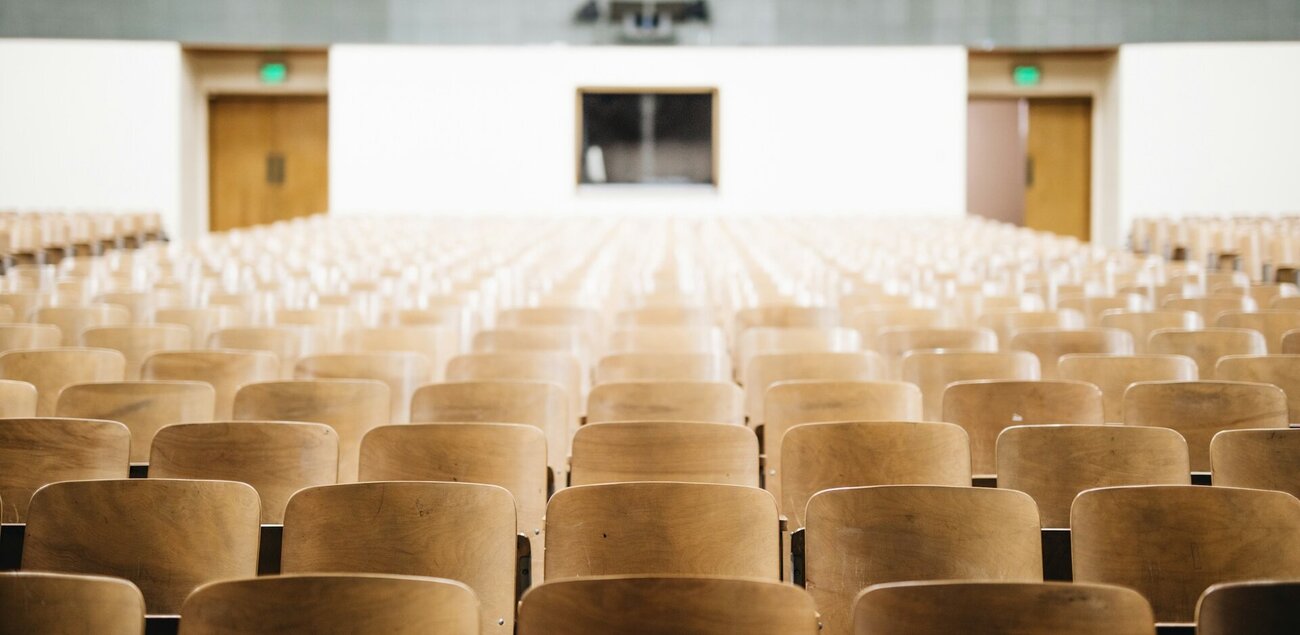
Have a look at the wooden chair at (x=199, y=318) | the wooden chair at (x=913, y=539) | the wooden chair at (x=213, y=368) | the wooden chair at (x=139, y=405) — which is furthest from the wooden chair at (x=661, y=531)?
the wooden chair at (x=199, y=318)

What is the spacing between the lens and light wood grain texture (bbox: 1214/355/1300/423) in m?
3.66

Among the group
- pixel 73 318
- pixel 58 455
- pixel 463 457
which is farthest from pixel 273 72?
pixel 463 457

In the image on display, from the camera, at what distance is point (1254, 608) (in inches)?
67.0

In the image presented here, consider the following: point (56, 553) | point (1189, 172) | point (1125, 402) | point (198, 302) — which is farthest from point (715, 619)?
point (1189, 172)

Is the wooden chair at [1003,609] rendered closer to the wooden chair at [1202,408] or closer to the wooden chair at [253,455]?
the wooden chair at [253,455]

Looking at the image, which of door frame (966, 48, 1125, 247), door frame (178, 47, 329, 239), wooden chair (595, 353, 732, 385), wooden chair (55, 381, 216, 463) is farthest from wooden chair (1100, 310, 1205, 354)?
door frame (178, 47, 329, 239)

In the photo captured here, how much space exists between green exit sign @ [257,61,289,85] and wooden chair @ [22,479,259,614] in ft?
52.2

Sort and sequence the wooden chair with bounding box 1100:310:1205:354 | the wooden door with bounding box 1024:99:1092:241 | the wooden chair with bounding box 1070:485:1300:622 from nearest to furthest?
the wooden chair with bounding box 1070:485:1300:622 < the wooden chair with bounding box 1100:310:1205:354 < the wooden door with bounding box 1024:99:1092:241

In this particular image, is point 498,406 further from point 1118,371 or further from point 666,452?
point 1118,371

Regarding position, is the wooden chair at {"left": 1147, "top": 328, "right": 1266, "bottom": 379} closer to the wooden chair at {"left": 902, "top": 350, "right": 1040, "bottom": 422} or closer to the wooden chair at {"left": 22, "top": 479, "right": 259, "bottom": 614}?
the wooden chair at {"left": 902, "top": 350, "right": 1040, "bottom": 422}

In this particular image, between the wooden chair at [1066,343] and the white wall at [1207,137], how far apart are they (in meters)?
13.0

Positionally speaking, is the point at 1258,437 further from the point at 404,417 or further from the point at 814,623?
the point at 404,417

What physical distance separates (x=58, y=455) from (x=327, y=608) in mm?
1412

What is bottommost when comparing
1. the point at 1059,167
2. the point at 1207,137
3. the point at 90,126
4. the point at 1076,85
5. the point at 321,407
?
the point at 321,407
